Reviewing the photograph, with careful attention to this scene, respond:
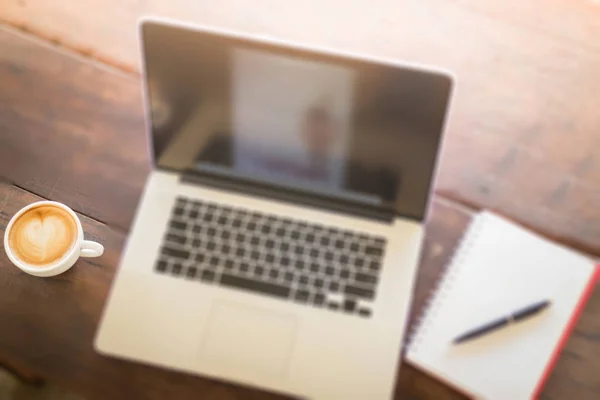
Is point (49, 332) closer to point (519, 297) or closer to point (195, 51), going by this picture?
point (195, 51)

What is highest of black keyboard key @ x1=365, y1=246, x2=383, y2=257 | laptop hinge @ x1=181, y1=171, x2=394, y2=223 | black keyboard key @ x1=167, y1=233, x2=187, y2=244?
laptop hinge @ x1=181, y1=171, x2=394, y2=223

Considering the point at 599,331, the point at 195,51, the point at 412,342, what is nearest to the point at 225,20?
the point at 195,51

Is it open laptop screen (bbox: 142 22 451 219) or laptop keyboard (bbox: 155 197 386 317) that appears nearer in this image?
open laptop screen (bbox: 142 22 451 219)

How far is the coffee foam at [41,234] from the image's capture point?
0.70m

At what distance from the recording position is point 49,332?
0.78m

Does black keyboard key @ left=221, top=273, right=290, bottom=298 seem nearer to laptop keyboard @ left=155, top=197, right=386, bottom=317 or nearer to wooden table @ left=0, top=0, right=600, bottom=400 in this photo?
laptop keyboard @ left=155, top=197, right=386, bottom=317

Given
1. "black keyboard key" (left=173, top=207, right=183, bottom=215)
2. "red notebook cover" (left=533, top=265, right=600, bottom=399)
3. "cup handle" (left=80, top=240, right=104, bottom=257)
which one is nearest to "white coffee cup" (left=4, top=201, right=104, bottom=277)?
"cup handle" (left=80, top=240, right=104, bottom=257)

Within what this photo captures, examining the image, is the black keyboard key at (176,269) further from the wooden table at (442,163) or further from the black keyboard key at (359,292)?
the black keyboard key at (359,292)

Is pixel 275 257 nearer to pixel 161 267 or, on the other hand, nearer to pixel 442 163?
pixel 161 267

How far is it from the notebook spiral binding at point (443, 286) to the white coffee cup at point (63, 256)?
1.33 ft

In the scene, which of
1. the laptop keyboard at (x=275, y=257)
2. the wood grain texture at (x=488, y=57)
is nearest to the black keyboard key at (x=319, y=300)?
the laptop keyboard at (x=275, y=257)

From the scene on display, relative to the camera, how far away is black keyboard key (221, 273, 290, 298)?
2.55 feet

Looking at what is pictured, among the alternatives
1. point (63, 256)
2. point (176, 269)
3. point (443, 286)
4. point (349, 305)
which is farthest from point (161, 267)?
point (443, 286)

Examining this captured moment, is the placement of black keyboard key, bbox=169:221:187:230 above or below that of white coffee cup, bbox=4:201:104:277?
above
